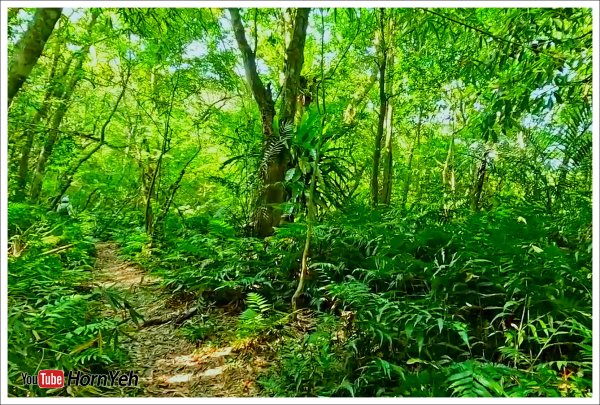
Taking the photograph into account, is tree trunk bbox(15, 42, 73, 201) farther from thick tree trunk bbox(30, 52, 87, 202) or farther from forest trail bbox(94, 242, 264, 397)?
forest trail bbox(94, 242, 264, 397)

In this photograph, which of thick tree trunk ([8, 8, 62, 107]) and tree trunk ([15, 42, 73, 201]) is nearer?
thick tree trunk ([8, 8, 62, 107])

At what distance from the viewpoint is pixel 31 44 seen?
6.61 feet

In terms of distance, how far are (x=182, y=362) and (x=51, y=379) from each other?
833 millimetres

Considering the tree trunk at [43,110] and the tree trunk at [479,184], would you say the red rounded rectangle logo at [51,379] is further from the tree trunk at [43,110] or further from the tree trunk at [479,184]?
the tree trunk at [43,110]

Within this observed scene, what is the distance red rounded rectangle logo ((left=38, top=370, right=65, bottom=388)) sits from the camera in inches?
78.1

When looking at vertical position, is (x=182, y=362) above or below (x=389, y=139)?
below

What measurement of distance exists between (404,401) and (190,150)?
6.66 meters

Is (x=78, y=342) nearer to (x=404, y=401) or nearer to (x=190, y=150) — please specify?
(x=404, y=401)

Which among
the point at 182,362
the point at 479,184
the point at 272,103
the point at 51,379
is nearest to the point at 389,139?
the point at 479,184

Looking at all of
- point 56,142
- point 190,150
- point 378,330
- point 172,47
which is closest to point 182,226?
point 190,150

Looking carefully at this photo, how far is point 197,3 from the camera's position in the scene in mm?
1811

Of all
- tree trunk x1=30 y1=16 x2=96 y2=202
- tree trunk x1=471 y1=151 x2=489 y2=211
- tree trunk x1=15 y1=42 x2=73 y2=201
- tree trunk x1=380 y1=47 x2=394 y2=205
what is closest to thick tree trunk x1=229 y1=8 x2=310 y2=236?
tree trunk x1=471 y1=151 x2=489 y2=211

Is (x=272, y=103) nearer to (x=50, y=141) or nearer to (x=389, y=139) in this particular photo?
(x=389, y=139)

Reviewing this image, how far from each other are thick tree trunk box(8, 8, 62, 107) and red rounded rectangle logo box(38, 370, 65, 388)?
1.33 m
